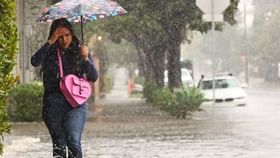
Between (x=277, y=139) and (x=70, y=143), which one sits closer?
(x=70, y=143)

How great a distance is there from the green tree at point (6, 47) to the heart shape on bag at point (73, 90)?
61 centimetres

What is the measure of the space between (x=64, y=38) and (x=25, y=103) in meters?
11.2

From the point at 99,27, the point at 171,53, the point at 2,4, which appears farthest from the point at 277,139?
the point at 99,27

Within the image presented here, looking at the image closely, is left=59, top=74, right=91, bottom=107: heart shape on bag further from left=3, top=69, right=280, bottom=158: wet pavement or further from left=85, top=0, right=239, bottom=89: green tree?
left=85, top=0, right=239, bottom=89: green tree

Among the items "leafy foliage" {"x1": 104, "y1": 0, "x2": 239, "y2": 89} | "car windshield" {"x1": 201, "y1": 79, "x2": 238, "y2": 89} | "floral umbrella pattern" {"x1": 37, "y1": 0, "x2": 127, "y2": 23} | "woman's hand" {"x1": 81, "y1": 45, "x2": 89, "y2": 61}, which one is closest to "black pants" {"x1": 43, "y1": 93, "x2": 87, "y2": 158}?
"woman's hand" {"x1": 81, "y1": 45, "x2": 89, "y2": 61}

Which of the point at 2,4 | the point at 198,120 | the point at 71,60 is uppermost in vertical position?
the point at 2,4

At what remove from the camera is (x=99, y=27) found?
28562 mm

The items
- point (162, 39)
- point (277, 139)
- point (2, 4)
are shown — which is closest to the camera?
point (2, 4)

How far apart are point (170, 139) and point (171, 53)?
10.4 metres

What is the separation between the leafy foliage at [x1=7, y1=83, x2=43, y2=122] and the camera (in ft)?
60.2

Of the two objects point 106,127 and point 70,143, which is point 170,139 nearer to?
point 106,127

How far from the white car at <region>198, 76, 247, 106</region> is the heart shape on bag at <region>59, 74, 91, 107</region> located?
1900 centimetres

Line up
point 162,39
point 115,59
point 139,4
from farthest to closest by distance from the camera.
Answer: point 115,59 → point 162,39 → point 139,4

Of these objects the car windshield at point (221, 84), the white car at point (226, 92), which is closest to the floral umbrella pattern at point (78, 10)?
the white car at point (226, 92)
